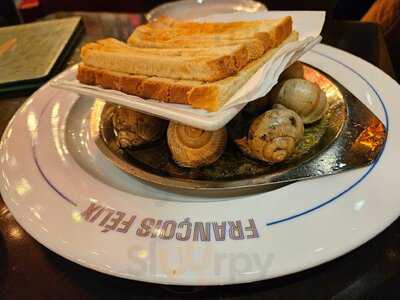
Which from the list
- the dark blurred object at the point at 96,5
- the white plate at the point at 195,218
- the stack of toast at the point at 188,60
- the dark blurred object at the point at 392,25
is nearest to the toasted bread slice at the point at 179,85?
the stack of toast at the point at 188,60

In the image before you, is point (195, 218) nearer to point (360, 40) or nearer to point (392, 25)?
point (360, 40)

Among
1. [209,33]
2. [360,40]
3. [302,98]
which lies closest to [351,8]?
[360,40]

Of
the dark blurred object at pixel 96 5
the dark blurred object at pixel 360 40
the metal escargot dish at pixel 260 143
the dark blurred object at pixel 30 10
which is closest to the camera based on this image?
the metal escargot dish at pixel 260 143

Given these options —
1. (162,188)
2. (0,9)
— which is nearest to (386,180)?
(162,188)

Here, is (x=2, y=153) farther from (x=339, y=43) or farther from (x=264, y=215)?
(x=339, y=43)

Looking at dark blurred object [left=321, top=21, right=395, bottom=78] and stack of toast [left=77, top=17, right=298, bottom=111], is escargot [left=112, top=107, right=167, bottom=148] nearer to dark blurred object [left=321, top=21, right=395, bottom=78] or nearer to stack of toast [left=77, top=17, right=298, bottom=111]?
stack of toast [left=77, top=17, right=298, bottom=111]

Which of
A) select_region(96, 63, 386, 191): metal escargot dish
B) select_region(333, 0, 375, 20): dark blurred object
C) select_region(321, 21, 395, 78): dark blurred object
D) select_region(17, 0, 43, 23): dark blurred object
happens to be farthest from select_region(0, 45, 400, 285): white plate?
select_region(17, 0, 43, 23): dark blurred object

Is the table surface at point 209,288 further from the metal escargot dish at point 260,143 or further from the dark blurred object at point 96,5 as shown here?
the dark blurred object at point 96,5

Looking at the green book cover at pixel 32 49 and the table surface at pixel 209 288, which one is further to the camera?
the green book cover at pixel 32 49
